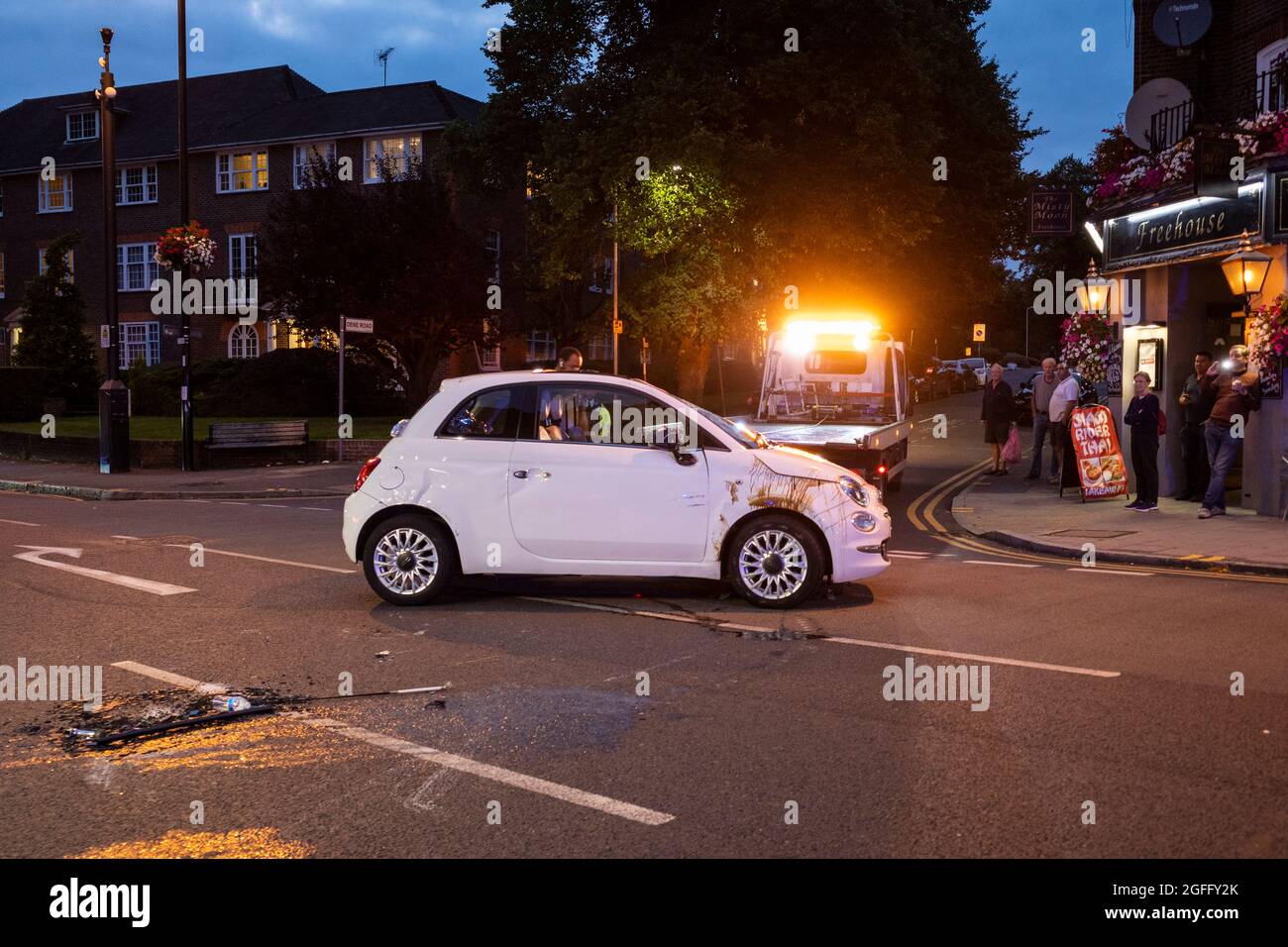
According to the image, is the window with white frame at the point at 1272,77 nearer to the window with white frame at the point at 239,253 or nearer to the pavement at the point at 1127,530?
the pavement at the point at 1127,530

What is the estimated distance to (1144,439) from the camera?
51.6 feet

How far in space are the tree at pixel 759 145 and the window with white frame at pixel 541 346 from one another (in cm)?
1155

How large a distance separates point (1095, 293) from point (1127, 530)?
6.88 meters

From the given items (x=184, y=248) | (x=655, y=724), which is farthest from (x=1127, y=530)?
(x=184, y=248)

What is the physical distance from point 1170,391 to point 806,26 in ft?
49.2

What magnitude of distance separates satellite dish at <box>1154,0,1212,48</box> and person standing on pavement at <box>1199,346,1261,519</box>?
609 centimetres

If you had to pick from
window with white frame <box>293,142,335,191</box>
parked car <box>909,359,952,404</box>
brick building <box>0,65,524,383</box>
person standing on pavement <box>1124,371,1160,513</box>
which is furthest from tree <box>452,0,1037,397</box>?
person standing on pavement <box>1124,371,1160,513</box>

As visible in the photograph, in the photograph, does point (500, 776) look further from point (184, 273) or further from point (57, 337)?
point (57, 337)

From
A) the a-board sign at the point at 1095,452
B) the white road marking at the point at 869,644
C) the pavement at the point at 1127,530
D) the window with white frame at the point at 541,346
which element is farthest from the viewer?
the window with white frame at the point at 541,346

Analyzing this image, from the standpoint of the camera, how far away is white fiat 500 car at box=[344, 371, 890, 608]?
905cm

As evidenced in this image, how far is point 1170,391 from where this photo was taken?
1809cm

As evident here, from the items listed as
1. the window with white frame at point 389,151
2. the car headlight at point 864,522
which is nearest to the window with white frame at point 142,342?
the window with white frame at point 389,151

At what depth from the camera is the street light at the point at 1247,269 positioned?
15.5 metres

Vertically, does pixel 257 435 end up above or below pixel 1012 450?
above
